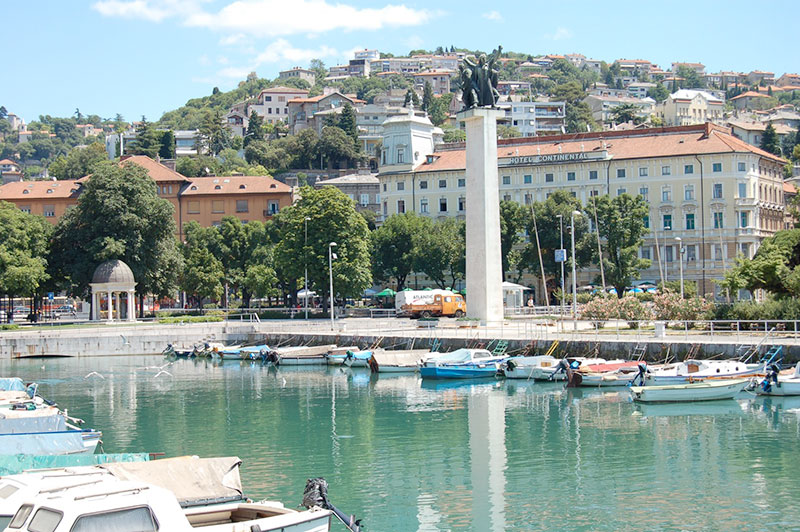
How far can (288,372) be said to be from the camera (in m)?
57.4

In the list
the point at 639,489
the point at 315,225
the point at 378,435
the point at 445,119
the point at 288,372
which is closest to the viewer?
the point at 639,489

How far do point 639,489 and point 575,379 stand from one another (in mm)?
19916

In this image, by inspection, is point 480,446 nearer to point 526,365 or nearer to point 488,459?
point 488,459

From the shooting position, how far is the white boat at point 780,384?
38906 mm

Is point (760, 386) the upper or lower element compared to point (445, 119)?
lower

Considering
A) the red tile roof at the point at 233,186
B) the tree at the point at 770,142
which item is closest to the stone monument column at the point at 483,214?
the red tile roof at the point at 233,186

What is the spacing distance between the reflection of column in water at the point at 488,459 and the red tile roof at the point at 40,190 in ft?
254

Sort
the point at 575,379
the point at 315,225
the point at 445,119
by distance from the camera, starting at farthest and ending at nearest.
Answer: the point at 445,119
the point at 315,225
the point at 575,379

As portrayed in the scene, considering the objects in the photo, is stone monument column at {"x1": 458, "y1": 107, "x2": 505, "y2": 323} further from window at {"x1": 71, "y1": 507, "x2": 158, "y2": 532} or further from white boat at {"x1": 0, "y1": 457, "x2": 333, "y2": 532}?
window at {"x1": 71, "y1": 507, "x2": 158, "y2": 532}

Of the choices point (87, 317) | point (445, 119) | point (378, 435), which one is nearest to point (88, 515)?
point (378, 435)

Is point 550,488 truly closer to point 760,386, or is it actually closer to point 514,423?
point 514,423

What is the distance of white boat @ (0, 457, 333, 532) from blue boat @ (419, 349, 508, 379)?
3081 cm

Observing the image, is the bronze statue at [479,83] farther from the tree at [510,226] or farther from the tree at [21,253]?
the tree at [21,253]

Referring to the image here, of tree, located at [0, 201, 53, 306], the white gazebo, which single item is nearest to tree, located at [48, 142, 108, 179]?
tree, located at [0, 201, 53, 306]
